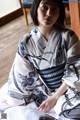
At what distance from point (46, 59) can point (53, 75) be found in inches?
3.7

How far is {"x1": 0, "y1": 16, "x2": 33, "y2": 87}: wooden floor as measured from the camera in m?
2.36

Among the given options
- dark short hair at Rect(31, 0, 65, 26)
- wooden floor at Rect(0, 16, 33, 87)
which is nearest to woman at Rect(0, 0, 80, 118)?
dark short hair at Rect(31, 0, 65, 26)

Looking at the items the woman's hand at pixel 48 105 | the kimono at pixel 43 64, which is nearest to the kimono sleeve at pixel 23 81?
the kimono at pixel 43 64

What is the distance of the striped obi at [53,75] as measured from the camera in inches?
52.3

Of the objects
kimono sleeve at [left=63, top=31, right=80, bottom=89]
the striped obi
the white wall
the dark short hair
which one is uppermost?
the dark short hair

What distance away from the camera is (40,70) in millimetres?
1346

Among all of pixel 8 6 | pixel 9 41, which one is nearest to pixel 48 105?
pixel 9 41

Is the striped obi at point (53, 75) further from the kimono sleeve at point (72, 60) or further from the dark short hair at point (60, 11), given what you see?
the dark short hair at point (60, 11)

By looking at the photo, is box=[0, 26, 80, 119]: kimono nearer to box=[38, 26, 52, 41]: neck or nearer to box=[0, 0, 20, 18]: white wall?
box=[38, 26, 52, 41]: neck

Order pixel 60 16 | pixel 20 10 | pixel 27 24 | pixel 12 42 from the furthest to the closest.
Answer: pixel 20 10 < pixel 27 24 < pixel 12 42 < pixel 60 16

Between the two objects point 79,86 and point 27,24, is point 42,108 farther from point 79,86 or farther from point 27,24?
point 27,24

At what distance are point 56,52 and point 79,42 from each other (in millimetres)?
141

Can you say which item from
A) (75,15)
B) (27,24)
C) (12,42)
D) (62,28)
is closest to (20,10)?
(27,24)

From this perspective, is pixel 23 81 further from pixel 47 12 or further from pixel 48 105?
pixel 47 12
